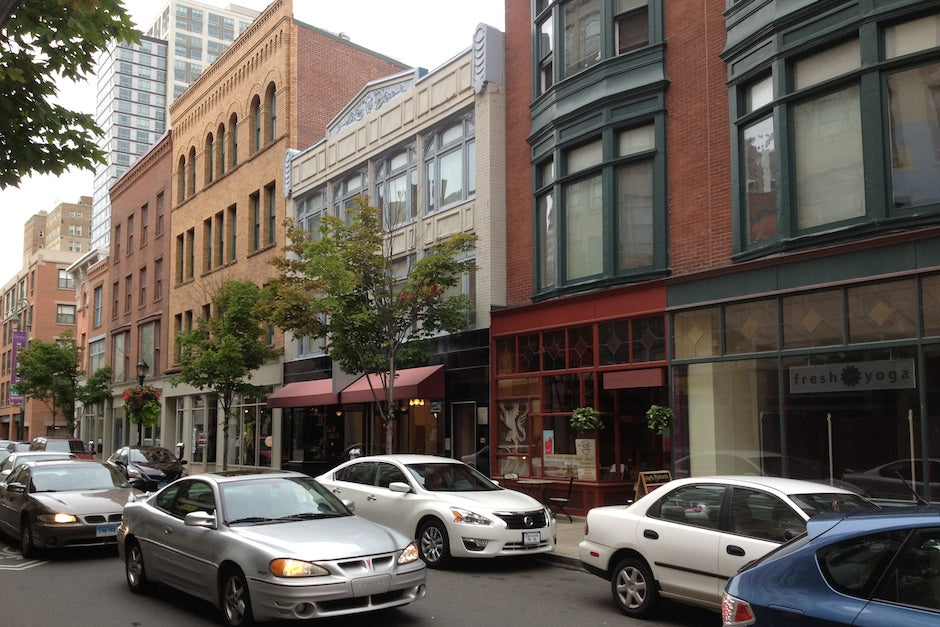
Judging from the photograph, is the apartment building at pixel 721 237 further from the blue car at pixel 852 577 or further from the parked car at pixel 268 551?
the blue car at pixel 852 577

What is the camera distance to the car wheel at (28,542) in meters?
12.5

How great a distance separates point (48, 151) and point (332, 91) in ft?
72.6

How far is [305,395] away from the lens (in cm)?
2531

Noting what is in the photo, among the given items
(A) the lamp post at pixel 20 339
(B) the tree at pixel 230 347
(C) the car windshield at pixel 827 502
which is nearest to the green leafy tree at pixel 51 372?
(A) the lamp post at pixel 20 339

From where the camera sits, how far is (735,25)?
14.4 m

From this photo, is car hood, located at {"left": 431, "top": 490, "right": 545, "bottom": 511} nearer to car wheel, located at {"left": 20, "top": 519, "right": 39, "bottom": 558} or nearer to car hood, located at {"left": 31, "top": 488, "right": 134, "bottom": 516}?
car hood, located at {"left": 31, "top": 488, "right": 134, "bottom": 516}

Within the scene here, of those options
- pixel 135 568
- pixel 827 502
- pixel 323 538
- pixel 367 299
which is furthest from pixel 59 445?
pixel 827 502

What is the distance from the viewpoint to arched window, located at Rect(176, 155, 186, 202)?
130 ft

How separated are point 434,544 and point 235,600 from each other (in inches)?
164

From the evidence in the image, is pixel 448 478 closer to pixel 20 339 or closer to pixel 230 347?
pixel 230 347

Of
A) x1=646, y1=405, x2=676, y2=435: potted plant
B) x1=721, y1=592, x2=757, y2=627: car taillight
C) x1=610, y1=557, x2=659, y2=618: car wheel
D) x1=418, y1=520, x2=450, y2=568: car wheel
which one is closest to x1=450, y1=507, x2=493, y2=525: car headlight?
x1=418, y1=520, x2=450, y2=568: car wheel

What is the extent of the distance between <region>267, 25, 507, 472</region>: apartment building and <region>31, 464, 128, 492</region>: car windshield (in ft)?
24.0

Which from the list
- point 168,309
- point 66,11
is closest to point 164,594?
point 66,11

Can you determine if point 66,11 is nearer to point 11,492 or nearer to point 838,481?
point 11,492
